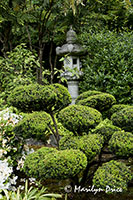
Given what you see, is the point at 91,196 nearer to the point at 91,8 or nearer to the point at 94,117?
the point at 94,117

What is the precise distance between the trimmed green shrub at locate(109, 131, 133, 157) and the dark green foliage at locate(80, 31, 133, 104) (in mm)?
2195

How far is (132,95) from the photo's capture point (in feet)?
12.0

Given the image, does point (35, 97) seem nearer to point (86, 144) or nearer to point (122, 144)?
point (86, 144)

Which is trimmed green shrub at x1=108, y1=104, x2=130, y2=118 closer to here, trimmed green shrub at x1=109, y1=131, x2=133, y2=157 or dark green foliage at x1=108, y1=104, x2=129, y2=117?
dark green foliage at x1=108, y1=104, x2=129, y2=117

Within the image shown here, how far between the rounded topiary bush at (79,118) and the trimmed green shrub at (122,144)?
21 cm

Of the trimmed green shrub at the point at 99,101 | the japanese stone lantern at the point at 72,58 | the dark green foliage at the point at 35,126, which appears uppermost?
the japanese stone lantern at the point at 72,58

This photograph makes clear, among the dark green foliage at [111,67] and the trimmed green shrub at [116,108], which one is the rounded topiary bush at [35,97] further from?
the dark green foliage at [111,67]

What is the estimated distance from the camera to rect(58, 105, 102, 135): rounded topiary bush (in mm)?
1550

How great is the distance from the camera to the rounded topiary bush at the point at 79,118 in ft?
5.08

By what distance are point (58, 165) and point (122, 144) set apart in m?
0.50

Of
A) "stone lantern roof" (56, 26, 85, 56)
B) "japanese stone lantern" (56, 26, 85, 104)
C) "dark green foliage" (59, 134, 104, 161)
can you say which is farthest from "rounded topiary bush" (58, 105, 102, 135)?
"stone lantern roof" (56, 26, 85, 56)

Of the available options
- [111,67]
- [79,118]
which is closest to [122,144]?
[79,118]

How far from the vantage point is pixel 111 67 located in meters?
3.86

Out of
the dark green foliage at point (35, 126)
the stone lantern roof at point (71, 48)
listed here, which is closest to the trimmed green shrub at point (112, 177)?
the dark green foliage at point (35, 126)
